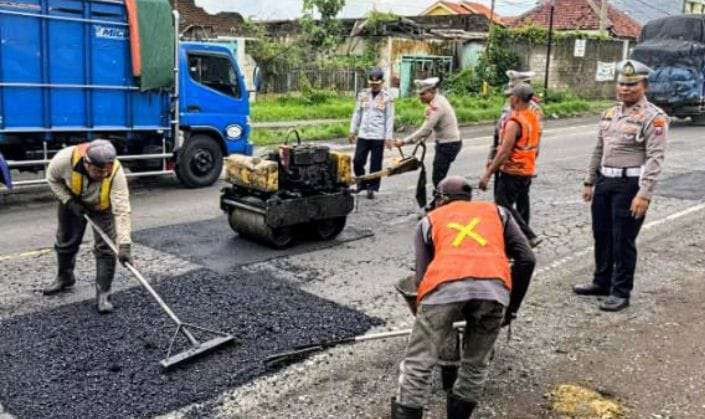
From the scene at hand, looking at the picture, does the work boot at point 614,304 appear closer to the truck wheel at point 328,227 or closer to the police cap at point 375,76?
the truck wheel at point 328,227

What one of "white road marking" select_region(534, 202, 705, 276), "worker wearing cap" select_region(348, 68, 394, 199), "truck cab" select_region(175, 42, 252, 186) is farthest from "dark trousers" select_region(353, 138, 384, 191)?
"white road marking" select_region(534, 202, 705, 276)

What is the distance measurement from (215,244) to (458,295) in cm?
465

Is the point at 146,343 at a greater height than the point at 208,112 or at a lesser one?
lesser

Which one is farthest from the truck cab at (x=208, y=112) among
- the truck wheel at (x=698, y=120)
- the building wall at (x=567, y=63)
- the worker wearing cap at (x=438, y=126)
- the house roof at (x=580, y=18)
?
the house roof at (x=580, y=18)

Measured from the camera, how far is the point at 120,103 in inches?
416

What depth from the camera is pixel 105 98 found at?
10.4m

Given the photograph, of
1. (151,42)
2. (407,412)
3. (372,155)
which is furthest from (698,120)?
(407,412)

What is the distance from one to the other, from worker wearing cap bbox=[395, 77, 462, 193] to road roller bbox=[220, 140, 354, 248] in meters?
1.25

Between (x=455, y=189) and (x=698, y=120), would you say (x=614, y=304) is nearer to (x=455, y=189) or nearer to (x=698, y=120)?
(x=455, y=189)

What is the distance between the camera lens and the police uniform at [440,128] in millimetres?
8922

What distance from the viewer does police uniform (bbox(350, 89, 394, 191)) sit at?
10.2 metres

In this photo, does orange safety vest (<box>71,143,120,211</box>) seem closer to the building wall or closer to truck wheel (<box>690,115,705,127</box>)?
truck wheel (<box>690,115,705,127</box>)

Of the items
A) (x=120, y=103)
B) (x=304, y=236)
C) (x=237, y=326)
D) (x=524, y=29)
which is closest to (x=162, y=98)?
(x=120, y=103)

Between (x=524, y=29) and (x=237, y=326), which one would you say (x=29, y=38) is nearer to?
(x=237, y=326)
